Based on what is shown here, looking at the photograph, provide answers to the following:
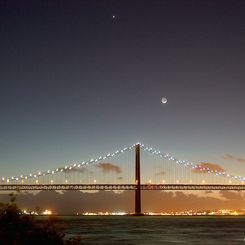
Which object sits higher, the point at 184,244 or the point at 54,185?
the point at 54,185

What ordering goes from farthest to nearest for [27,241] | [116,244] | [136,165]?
[136,165], [116,244], [27,241]

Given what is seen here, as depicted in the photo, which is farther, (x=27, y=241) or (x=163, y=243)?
(x=163, y=243)

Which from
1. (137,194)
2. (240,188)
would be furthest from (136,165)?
(240,188)

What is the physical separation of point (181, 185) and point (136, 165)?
870 centimetres

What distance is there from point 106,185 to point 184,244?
129ft

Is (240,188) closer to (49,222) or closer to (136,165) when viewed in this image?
(136,165)

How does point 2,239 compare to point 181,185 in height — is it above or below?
below

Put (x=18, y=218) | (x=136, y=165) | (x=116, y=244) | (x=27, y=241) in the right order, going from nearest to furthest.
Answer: (x=27, y=241), (x=18, y=218), (x=116, y=244), (x=136, y=165)

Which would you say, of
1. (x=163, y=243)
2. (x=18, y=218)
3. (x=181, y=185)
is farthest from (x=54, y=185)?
(x=18, y=218)

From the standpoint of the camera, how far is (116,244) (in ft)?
121

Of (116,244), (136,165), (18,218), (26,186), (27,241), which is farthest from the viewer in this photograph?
(136,165)

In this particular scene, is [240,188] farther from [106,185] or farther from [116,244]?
[116,244]

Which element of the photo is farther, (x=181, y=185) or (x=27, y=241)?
(x=181, y=185)

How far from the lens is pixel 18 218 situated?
41.3ft
